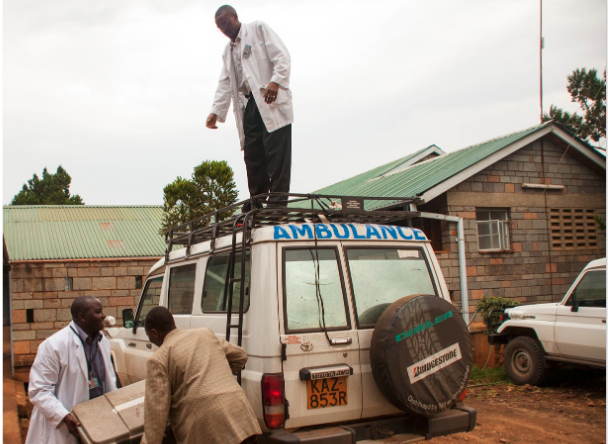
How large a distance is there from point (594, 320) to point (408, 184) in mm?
5452

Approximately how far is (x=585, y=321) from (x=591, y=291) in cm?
44

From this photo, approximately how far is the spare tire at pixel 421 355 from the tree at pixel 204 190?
787 centimetres

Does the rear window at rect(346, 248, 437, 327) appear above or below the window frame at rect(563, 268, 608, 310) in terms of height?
above

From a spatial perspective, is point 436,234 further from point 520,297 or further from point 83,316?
point 83,316

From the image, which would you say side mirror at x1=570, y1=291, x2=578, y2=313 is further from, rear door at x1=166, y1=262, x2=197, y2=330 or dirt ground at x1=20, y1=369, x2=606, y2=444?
rear door at x1=166, y1=262, x2=197, y2=330

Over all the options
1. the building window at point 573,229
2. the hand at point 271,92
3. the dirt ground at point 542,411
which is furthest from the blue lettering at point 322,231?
the building window at point 573,229

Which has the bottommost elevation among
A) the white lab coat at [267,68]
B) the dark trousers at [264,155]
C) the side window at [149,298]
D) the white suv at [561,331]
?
the white suv at [561,331]

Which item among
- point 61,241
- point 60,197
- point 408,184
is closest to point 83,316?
point 408,184

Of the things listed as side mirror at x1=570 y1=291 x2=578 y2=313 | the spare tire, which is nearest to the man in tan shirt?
the spare tire

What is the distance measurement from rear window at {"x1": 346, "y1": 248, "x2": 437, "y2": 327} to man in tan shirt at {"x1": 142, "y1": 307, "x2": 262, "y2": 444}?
104cm

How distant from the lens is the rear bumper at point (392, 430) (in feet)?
11.5

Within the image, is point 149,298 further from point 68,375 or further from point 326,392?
point 326,392

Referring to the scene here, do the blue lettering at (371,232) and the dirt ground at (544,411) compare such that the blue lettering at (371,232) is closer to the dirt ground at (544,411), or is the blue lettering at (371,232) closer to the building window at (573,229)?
the dirt ground at (544,411)

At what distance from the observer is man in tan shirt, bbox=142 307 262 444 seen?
320cm
